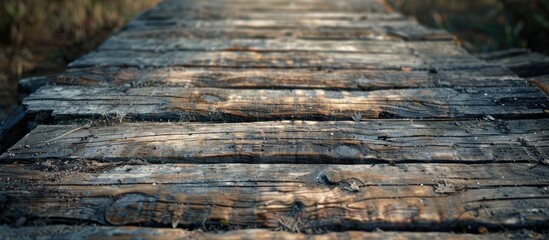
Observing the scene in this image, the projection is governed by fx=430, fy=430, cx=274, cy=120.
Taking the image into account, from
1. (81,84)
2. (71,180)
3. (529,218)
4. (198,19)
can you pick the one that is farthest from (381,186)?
(198,19)

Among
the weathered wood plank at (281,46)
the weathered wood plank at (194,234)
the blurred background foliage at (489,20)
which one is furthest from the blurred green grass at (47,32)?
the blurred background foliage at (489,20)

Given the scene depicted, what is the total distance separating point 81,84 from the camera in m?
2.43

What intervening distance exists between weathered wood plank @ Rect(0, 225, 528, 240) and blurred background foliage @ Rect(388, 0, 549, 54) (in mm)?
3430

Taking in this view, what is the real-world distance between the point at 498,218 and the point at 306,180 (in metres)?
0.66

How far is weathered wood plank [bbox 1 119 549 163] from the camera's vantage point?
1757mm

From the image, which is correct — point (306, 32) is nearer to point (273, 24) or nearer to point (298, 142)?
point (273, 24)

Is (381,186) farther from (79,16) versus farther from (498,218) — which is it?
(79,16)

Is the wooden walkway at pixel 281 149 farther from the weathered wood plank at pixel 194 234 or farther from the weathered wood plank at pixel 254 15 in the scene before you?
the weathered wood plank at pixel 254 15

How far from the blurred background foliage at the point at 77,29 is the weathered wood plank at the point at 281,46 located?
A: 1085 millimetres

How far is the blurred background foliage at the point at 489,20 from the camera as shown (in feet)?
14.6

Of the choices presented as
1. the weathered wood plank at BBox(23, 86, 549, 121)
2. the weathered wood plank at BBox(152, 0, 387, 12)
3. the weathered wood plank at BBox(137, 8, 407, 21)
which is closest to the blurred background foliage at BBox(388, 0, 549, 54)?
the weathered wood plank at BBox(152, 0, 387, 12)

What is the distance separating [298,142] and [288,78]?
79 centimetres

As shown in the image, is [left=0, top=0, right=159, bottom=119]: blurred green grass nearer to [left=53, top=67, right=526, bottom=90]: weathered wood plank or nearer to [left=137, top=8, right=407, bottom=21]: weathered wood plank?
[left=137, top=8, right=407, bottom=21]: weathered wood plank

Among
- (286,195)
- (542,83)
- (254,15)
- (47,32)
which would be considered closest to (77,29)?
(47,32)
